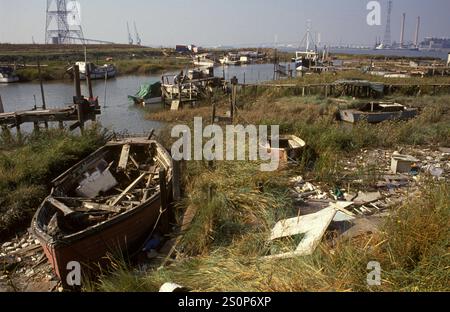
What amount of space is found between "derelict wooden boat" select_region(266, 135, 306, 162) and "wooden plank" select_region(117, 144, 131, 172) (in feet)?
13.0

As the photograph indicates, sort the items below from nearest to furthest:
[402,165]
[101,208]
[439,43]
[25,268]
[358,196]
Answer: [25,268]
[101,208]
[358,196]
[402,165]
[439,43]

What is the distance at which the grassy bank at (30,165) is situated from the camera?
8.38 meters

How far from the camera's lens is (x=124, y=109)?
26266 millimetres

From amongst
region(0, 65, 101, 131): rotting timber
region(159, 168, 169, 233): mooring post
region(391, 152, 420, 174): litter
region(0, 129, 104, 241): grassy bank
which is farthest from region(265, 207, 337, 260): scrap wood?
region(0, 65, 101, 131): rotting timber

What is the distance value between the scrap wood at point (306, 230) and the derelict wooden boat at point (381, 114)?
12928 mm

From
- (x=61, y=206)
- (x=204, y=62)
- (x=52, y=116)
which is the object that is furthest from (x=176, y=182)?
(x=204, y=62)

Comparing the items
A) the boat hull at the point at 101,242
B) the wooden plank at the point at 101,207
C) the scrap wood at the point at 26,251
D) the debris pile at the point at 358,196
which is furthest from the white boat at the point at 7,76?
the debris pile at the point at 358,196

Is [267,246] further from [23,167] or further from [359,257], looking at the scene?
[23,167]

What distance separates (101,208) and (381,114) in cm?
1548

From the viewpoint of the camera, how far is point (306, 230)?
5457 millimetres

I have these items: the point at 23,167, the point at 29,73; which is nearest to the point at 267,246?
the point at 23,167

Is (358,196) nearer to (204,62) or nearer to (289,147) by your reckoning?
(289,147)

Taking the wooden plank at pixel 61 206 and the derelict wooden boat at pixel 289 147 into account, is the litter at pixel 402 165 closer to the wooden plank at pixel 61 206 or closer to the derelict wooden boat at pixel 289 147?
the derelict wooden boat at pixel 289 147

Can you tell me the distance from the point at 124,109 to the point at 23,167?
17.5 m
